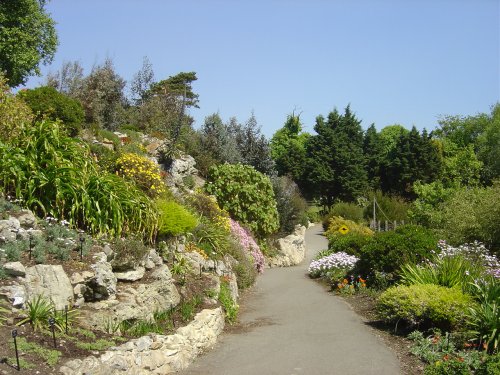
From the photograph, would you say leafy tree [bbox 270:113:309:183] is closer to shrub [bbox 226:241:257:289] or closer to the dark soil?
shrub [bbox 226:241:257:289]

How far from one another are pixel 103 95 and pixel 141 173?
1294 centimetres

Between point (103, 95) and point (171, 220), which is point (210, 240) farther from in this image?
point (103, 95)

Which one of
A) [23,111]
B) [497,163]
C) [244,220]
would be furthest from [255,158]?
[497,163]

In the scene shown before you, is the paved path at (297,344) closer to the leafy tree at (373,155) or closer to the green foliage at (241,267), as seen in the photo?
the green foliage at (241,267)

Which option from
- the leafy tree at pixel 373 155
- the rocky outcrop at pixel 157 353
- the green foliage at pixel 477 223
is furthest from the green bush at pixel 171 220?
the leafy tree at pixel 373 155

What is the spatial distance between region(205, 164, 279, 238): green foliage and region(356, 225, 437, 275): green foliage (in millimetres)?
7469

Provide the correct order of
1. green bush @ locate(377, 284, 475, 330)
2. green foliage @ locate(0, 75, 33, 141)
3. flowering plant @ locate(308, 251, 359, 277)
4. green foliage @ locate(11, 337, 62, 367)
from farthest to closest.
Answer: flowering plant @ locate(308, 251, 359, 277) < green foliage @ locate(0, 75, 33, 141) < green bush @ locate(377, 284, 475, 330) < green foliage @ locate(11, 337, 62, 367)

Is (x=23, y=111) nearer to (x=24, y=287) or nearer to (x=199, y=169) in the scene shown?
(x=24, y=287)

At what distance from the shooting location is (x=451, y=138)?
58.9m

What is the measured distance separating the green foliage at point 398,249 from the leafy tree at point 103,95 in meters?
13.3

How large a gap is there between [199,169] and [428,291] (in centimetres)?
1550

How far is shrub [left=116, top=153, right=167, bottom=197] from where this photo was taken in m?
12.7

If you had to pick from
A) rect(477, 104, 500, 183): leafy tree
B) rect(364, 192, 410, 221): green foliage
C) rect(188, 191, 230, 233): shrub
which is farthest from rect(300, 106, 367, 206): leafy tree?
rect(188, 191, 230, 233): shrub

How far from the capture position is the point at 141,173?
12.8 m
